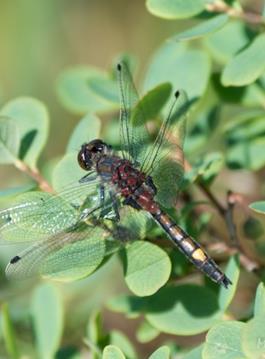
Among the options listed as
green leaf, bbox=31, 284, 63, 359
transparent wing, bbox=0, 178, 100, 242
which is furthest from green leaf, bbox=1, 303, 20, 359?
transparent wing, bbox=0, 178, 100, 242

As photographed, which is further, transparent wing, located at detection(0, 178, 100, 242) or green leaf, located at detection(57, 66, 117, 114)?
green leaf, located at detection(57, 66, 117, 114)

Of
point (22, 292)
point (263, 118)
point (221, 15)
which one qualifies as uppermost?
point (221, 15)

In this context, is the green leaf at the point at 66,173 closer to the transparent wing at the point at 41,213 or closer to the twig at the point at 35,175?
the transparent wing at the point at 41,213

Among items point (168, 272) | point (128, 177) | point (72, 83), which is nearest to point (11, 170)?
point (72, 83)

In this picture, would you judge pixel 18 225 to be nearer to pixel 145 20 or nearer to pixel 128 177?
pixel 128 177

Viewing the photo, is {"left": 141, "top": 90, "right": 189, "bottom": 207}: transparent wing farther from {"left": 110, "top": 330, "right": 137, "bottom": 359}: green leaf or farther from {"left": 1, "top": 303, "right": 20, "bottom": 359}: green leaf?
{"left": 1, "top": 303, "right": 20, "bottom": 359}: green leaf

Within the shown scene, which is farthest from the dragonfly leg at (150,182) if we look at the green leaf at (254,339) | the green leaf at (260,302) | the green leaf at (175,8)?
the green leaf at (254,339)
